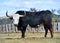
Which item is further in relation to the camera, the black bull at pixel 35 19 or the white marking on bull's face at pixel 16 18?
the black bull at pixel 35 19

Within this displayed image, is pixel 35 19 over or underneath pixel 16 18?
underneath

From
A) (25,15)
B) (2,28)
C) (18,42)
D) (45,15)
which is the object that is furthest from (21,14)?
(2,28)

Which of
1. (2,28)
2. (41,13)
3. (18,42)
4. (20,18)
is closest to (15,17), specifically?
(20,18)

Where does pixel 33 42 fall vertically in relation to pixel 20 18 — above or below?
below

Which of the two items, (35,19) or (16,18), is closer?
(16,18)

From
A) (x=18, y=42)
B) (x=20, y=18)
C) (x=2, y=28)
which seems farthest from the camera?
(x=2, y=28)

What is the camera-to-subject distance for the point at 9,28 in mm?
43219

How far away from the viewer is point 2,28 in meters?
42.6

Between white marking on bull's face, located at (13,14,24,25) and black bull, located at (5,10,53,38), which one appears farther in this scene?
black bull, located at (5,10,53,38)

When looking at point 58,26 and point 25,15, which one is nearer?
point 25,15

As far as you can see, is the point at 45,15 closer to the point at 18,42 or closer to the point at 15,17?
the point at 15,17

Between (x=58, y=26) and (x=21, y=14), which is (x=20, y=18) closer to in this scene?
(x=21, y=14)

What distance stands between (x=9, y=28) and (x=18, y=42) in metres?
24.3

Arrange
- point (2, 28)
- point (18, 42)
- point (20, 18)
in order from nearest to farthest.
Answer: point (18, 42) < point (20, 18) < point (2, 28)
